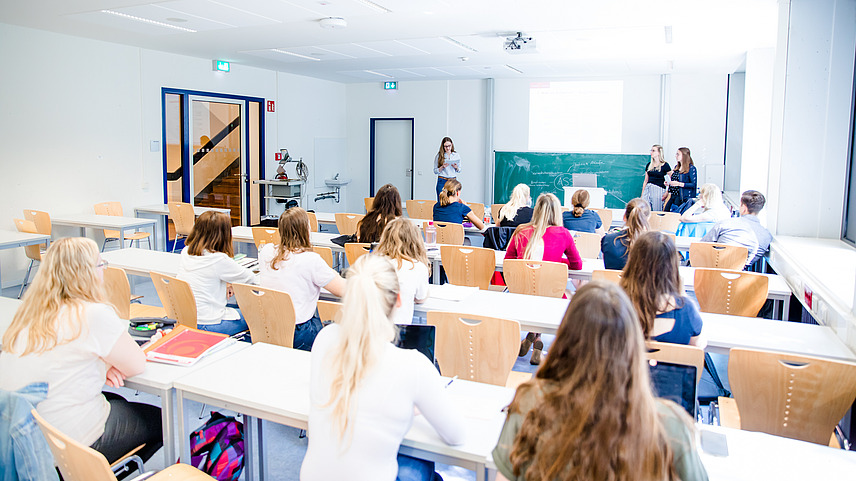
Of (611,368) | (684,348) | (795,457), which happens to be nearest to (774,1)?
(684,348)

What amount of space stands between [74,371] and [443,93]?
10.2 meters

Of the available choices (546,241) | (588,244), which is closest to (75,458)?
(546,241)

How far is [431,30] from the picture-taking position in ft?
21.4

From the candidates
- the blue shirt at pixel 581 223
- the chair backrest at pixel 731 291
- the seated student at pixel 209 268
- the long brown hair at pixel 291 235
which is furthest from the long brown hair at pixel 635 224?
the seated student at pixel 209 268

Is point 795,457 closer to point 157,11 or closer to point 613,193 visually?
point 157,11

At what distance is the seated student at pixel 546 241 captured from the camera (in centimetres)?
451

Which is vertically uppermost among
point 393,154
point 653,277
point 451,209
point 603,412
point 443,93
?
point 443,93

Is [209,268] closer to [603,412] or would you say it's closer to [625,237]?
[625,237]

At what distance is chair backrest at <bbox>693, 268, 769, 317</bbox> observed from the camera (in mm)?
3869

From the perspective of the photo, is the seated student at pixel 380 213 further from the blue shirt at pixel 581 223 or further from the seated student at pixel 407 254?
the blue shirt at pixel 581 223

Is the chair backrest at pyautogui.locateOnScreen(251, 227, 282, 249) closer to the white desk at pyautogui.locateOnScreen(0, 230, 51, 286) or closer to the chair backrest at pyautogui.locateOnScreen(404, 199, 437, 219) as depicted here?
the white desk at pyautogui.locateOnScreen(0, 230, 51, 286)

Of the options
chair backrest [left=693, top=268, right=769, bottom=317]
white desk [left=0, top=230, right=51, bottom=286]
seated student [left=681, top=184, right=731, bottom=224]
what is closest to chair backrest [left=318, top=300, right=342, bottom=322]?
chair backrest [left=693, top=268, right=769, bottom=317]

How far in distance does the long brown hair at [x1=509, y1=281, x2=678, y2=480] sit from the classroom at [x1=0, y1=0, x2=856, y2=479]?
2.25 ft

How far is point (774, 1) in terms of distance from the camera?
518 cm
